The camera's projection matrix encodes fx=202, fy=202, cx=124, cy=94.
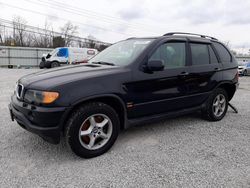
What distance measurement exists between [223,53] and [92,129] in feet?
10.8

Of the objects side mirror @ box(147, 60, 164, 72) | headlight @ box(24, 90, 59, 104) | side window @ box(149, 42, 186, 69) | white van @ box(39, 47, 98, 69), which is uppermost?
white van @ box(39, 47, 98, 69)

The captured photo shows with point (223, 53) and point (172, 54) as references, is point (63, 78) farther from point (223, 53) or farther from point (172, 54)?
point (223, 53)

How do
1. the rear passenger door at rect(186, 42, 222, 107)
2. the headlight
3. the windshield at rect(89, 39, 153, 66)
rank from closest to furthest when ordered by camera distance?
the headlight → the windshield at rect(89, 39, 153, 66) → the rear passenger door at rect(186, 42, 222, 107)

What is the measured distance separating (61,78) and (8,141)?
1.51 metres

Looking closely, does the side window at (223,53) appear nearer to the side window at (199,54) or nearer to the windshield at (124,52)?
the side window at (199,54)

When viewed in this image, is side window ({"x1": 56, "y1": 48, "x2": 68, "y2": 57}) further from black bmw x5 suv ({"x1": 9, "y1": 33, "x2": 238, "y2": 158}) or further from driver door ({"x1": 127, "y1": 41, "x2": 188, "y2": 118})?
driver door ({"x1": 127, "y1": 41, "x2": 188, "y2": 118})

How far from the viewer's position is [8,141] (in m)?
3.19

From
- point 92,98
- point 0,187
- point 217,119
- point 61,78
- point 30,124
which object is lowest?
point 0,187

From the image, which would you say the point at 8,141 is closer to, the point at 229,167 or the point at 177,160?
the point at 177,160

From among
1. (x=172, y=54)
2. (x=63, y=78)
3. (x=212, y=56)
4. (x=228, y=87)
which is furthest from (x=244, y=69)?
(x=63, y=78)

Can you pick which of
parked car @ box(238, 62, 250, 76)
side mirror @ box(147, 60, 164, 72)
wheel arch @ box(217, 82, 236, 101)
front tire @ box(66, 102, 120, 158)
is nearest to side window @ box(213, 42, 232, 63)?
wheel arch @ box(217, 82, 236, 101)

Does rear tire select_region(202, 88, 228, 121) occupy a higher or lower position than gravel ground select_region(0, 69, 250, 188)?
higher

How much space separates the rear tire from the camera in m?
4.07

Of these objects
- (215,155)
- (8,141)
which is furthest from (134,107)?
(8,141)
